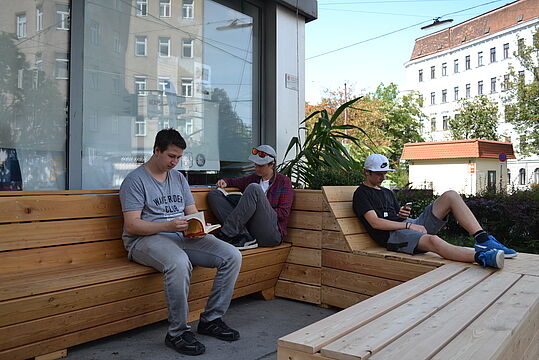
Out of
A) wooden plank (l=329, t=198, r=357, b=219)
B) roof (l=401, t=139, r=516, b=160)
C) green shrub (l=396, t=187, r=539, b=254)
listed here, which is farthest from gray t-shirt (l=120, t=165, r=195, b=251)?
roof (l=401, t=139, r=516, b=160)

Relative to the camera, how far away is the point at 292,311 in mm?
4098

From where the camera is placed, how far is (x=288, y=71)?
654 cm

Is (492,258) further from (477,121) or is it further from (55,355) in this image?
(477,121)

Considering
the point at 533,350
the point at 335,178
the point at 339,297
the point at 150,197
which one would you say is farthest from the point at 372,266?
the point at 150,197

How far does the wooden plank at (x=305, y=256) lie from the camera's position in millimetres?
4262

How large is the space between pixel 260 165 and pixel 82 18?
2.01 meters

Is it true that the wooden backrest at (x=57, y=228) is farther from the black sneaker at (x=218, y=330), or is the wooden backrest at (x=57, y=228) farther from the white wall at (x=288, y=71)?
the white wall at (x=288, y=71)

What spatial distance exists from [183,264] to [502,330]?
1775 millimetres

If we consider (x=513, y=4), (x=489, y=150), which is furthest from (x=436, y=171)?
(x=513, y=4)

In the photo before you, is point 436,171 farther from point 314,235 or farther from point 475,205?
point 314,235

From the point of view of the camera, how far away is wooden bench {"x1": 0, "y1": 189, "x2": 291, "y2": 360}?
2.64 metres

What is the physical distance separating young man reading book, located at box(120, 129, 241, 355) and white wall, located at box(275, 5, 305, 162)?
3.04 m

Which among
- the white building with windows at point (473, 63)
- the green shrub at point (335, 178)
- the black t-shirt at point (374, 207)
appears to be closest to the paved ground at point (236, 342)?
the black t-shirt at point (374, 207)

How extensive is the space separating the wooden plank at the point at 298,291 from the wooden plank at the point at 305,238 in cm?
35
